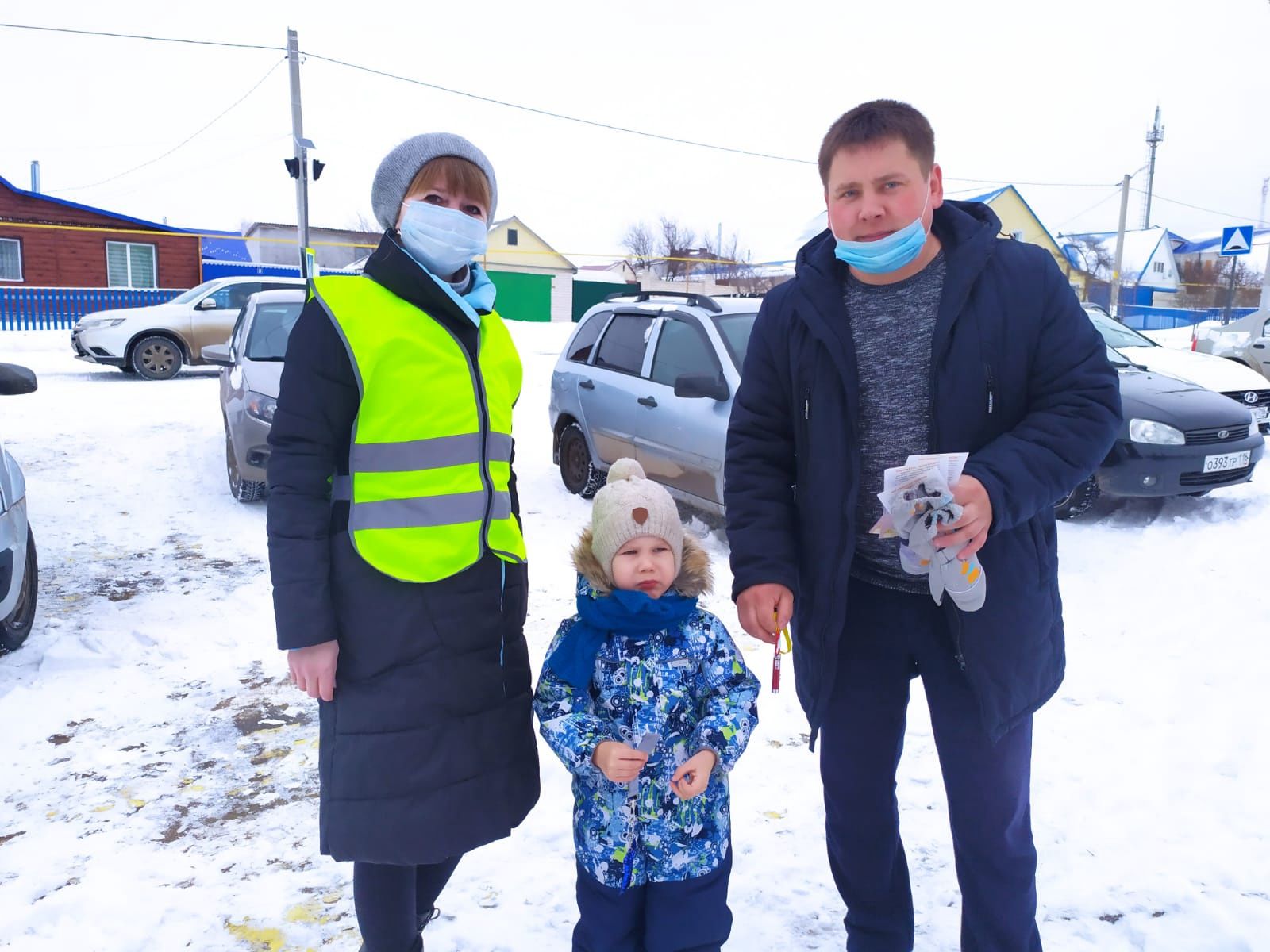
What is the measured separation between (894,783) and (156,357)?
50.0 feet

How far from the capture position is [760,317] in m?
2.15

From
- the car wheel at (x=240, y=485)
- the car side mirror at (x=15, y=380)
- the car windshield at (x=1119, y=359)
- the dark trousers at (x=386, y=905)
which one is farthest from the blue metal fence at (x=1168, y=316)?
the dark trousers at (x=386, y=905)

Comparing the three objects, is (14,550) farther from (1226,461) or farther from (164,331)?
(164,331)

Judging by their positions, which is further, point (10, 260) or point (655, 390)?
point (10, 260)

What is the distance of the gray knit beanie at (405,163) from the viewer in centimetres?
192

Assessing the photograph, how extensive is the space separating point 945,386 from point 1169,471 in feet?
18.4

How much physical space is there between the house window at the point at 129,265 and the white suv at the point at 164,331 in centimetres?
1176

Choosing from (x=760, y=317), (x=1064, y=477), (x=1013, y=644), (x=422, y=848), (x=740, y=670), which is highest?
(x=760, y=317)

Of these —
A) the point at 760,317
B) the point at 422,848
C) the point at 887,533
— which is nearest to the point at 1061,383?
the point at 887,533

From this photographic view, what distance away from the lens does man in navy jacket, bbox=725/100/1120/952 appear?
5.94 feet

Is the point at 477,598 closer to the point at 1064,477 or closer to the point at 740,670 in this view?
the point at 740,670

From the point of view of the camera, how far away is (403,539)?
1.80 metres

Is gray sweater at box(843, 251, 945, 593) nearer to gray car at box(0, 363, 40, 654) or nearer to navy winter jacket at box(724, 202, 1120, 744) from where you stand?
navy winter jacket at box(724, 202, 1120, 744)

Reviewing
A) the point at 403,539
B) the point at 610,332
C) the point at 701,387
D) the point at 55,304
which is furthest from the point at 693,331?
the point at 55,304
